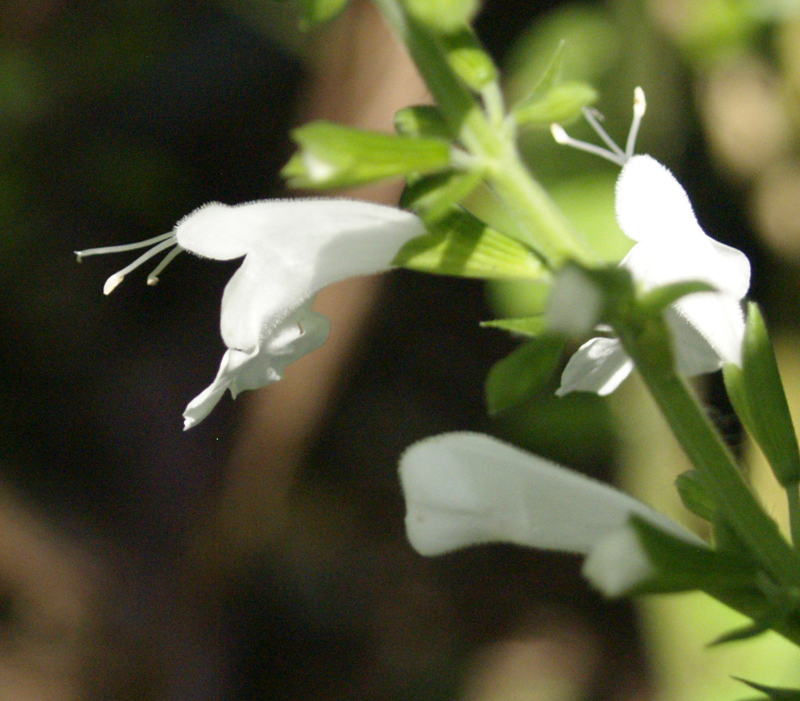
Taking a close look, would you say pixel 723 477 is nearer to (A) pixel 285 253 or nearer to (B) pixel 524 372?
(B) pixel 524 372

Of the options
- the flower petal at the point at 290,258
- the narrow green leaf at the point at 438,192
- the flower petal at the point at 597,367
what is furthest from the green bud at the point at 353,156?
the flower petal at the point at 597,367

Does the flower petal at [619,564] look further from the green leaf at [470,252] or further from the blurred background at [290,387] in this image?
the blurred background at [290,387]

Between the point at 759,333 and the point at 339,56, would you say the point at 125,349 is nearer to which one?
the point at 339,56

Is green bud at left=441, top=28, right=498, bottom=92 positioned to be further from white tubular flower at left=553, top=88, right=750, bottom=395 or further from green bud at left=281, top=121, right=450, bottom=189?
white tubular flower at left=553, top=88, right=750, bottom=395

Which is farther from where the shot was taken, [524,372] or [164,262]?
[164,262]

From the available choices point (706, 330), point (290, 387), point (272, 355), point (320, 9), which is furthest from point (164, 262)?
point (290, 387)
